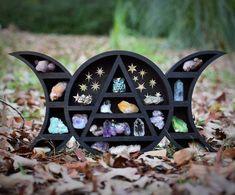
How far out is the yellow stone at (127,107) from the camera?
2.29 meters

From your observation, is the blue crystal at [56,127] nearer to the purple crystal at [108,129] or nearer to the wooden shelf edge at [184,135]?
the purple crystal at [108,129]

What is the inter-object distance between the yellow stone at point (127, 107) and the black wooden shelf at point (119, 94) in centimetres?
2

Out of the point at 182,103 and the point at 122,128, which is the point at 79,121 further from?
the point at 182,103

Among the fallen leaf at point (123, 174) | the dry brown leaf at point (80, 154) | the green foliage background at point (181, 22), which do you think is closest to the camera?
the fallen leaf at point (123, 174)

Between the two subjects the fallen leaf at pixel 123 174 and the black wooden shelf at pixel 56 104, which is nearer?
the fallen leaf at pixel 123 174

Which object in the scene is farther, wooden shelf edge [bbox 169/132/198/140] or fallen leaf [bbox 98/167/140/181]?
wooden shelf edge [bbox 169/132/198/140]

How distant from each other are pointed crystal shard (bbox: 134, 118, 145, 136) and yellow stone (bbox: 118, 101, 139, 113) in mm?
54

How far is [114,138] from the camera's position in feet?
7.50

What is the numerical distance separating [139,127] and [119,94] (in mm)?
191

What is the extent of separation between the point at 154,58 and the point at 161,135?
3948 millimetres

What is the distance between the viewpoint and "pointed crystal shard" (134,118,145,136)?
7.58 ft

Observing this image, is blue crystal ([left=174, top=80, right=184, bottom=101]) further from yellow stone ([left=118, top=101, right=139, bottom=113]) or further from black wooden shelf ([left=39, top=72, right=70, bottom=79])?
black wooden shelf ([left=39, top=72, right=70, bottom=79])

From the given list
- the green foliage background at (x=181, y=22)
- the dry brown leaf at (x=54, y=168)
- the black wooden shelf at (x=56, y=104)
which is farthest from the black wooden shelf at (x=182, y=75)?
the green foliage background at (x=181, y=22)

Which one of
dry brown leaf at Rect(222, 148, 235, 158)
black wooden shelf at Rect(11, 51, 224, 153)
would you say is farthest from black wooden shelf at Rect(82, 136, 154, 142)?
dry brown leaf at Rect(222, 148, 235, 158)
